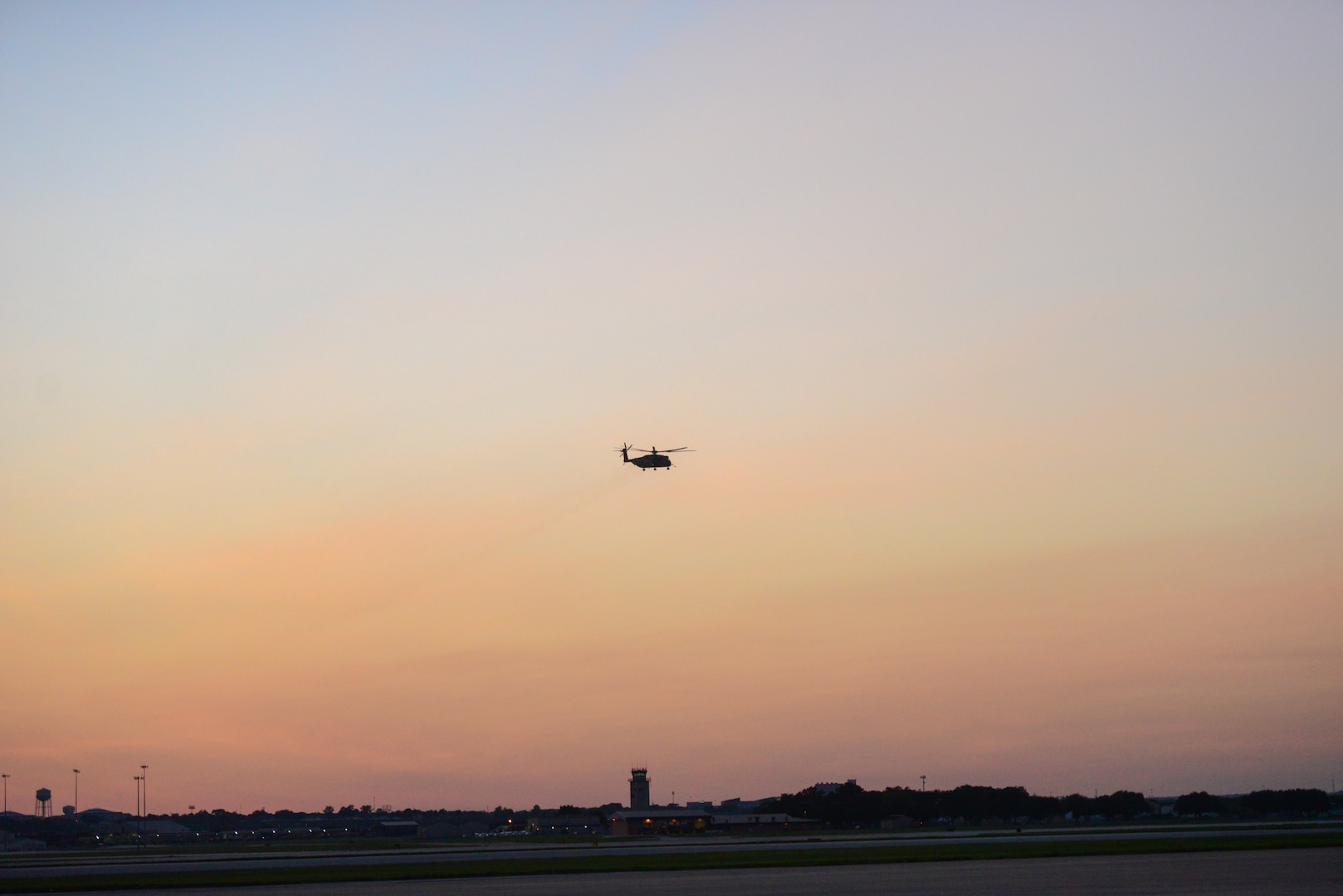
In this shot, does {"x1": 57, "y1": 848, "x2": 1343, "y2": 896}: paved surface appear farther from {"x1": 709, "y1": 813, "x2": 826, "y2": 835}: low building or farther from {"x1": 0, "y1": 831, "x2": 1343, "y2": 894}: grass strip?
{"x1": 709, "y1": 813, "x2": 826, "y2": 835}: low building

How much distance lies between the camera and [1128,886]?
45.1 m

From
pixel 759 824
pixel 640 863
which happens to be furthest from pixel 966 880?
pixel 759 824

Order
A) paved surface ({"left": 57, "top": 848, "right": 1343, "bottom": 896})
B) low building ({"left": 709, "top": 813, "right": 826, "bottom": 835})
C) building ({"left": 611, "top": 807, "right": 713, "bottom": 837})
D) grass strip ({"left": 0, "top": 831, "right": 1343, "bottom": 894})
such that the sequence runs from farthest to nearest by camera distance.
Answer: low building ({"left": 709, "top": 813, "right": 826, "bottom": 835}) < building ({"left": 611, "top": 807, "right": 713, "bottom": 837}) < grass strip ({"left": 0, "top": 831, "right": 1343, "bottom": 894}) < paved surface ({"left": 57, "top": 848, "right": 1343, "bottom": 896})

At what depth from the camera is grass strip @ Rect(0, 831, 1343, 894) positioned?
2554 inches

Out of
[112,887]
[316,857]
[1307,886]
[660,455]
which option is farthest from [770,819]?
[1307,886]

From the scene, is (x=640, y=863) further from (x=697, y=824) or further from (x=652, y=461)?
(x=697, y=824)

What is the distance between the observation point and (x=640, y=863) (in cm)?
7469

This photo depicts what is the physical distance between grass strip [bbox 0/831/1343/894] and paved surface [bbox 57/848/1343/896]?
4558 millimetres

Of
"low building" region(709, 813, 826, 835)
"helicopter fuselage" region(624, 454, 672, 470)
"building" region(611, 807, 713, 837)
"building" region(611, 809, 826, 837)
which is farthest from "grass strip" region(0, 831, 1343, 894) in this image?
"low building" region(709, 813, 826, 835)

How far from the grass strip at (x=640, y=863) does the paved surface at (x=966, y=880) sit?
4.56 metres

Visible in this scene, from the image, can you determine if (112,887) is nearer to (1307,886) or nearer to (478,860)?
(478,860)

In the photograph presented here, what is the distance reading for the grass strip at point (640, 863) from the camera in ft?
213

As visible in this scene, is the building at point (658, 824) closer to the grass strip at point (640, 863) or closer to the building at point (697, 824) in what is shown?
the building at point (697, 824)

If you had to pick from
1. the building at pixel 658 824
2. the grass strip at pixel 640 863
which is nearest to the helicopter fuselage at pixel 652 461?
the grass strip at pixel 640 863
